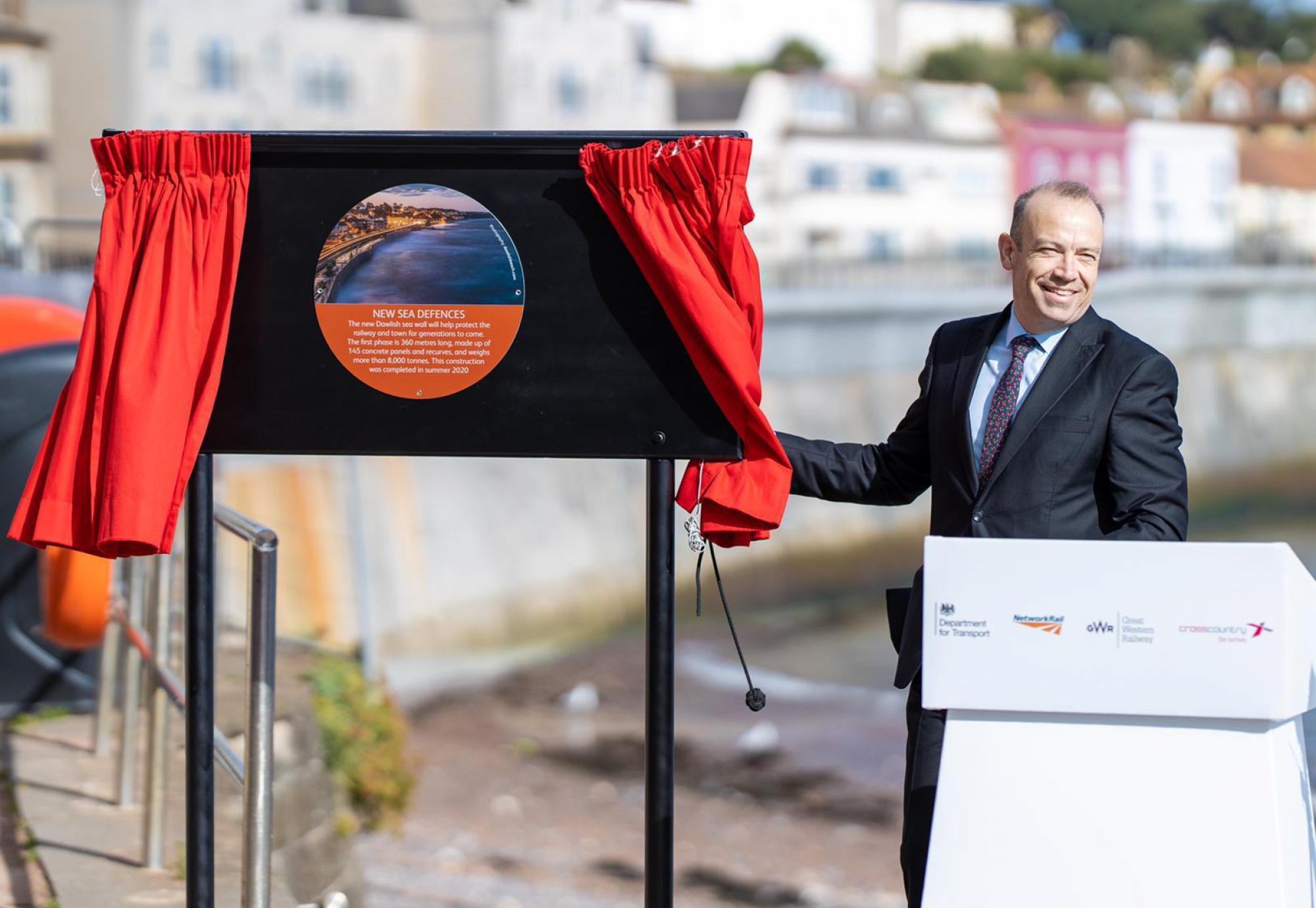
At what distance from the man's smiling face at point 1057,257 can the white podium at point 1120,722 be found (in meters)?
0.57

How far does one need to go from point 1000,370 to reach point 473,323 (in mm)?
1055

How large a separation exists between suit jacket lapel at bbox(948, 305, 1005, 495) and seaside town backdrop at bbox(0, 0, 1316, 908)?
873mm

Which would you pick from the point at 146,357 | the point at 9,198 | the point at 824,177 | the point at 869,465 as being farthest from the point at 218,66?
the point at 869,465

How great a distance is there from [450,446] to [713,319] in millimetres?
584

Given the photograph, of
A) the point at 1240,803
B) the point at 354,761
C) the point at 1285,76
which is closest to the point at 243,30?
the point at 354,761

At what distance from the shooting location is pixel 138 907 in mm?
4406

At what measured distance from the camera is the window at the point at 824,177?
1857 inches

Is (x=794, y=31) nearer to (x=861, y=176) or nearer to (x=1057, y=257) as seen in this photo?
(x=861, y=176)

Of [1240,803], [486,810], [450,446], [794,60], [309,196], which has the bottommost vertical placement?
[486,810]

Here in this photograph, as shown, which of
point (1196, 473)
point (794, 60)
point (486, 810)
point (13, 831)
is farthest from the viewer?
point (794, 60)

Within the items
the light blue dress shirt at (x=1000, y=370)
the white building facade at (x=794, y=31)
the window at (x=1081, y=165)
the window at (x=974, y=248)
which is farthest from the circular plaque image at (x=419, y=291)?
the window at (x=1081, y=165)

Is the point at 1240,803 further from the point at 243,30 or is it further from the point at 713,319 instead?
the point at 243,30

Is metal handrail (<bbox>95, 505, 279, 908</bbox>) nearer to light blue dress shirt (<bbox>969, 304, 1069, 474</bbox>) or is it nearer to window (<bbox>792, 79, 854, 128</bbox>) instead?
light blue dress shirt (<bbox>969, 304, 1069, 474</bbox>)

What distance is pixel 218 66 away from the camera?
3669 cm
